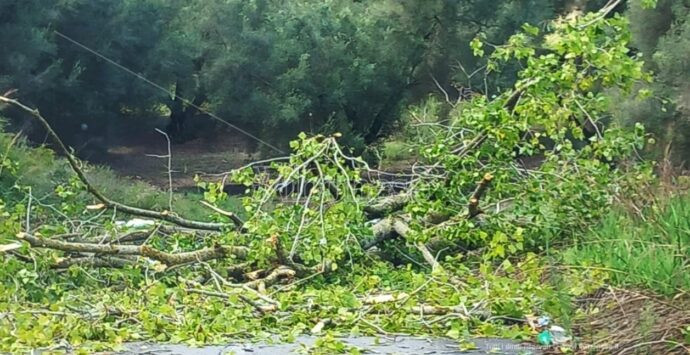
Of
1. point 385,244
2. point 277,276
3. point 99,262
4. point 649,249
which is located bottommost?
point 385,244

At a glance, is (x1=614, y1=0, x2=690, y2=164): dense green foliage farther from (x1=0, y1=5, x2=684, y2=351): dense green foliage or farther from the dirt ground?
the dirt ground

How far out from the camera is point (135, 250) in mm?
6156

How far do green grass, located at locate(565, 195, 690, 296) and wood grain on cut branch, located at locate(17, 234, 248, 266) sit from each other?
89.9 inches

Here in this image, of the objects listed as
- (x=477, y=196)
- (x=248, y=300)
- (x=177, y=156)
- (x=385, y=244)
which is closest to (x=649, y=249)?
(x=248, y=300)

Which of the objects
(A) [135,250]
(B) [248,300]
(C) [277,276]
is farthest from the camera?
(C) [277,276]

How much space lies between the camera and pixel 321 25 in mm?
21094

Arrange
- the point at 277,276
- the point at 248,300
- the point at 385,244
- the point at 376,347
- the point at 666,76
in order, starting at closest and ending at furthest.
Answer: the point at 376,347 < the point at 248,300 < the point at 277,276 < the point at 385,244 < the point at 666,76

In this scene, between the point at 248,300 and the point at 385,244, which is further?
the point at 385,244

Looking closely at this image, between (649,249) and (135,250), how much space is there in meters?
3.09

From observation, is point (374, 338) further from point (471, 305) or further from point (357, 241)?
point (357, 241)

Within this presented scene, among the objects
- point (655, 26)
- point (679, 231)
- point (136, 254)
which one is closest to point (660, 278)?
point (679, 231)

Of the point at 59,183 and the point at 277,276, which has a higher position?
the point at 277,276

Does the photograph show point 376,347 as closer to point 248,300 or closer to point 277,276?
point 248,300

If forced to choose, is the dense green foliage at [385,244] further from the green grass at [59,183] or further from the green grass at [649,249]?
the green grass at [59,183]
